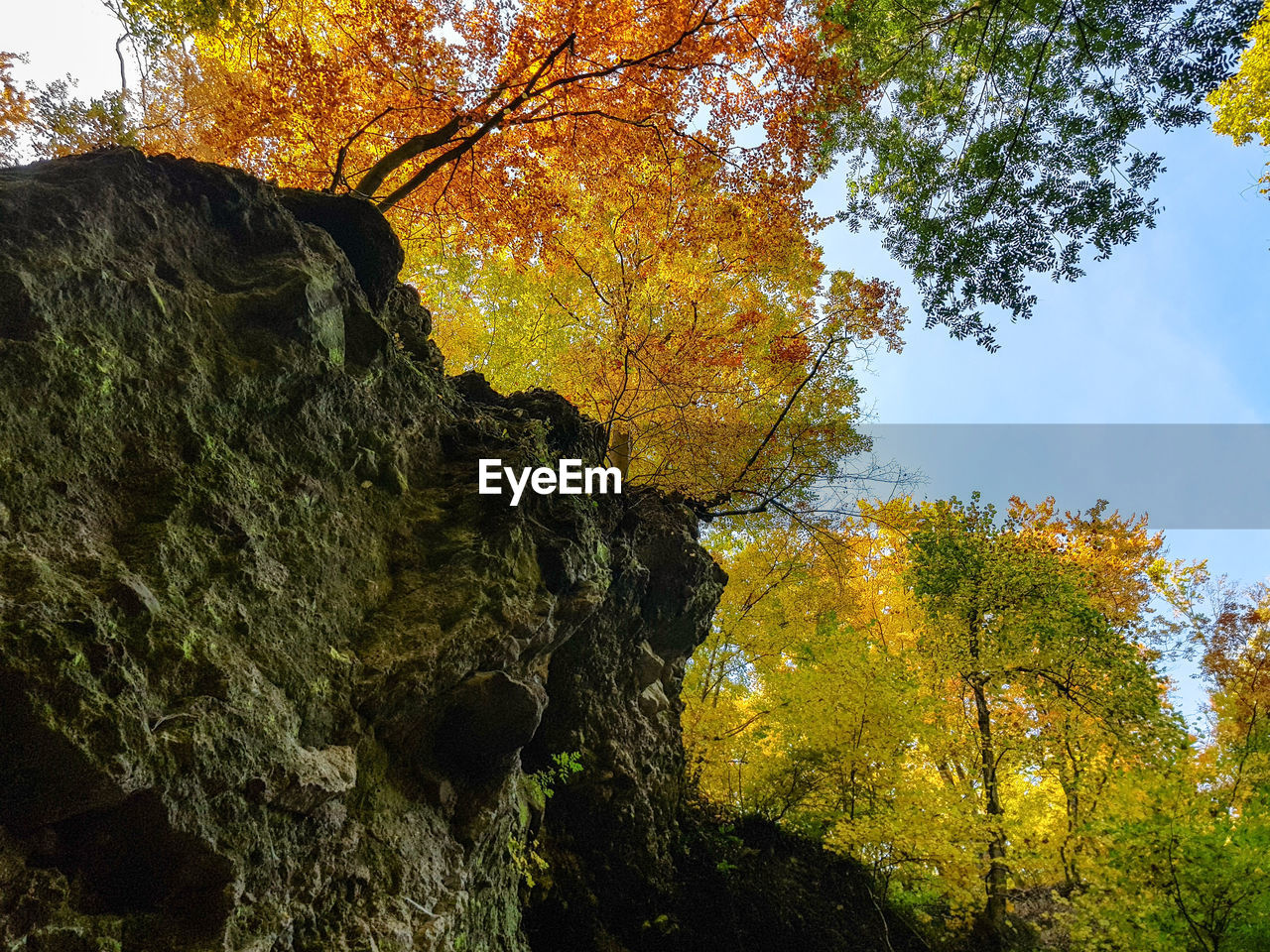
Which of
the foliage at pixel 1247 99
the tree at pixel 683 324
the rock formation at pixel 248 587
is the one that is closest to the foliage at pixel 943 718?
the tree at pixel 683 324

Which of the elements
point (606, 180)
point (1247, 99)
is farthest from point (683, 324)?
point (1247, 99)

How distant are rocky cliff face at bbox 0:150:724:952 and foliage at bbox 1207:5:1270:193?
7.52 m

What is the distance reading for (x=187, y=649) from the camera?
280 cm

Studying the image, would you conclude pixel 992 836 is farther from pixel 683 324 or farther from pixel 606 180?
pixel 606 180

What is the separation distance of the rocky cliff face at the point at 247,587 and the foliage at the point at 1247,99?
752cm

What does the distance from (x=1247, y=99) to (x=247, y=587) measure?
Answer: 957 cm

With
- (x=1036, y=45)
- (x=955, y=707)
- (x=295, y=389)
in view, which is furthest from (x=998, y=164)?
(x=955, y=707)

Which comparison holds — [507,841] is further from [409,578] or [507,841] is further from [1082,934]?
[1082,934]

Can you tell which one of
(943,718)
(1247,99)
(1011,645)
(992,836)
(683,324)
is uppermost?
(1247,99)

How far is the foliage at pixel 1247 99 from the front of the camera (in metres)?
5.51

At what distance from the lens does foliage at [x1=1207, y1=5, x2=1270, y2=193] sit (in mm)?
5512

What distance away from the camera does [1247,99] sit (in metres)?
5.92

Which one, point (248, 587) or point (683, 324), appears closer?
point (248, 587)

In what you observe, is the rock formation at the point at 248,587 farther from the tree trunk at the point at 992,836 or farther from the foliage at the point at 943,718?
the tree trunk at the point at 992,836
